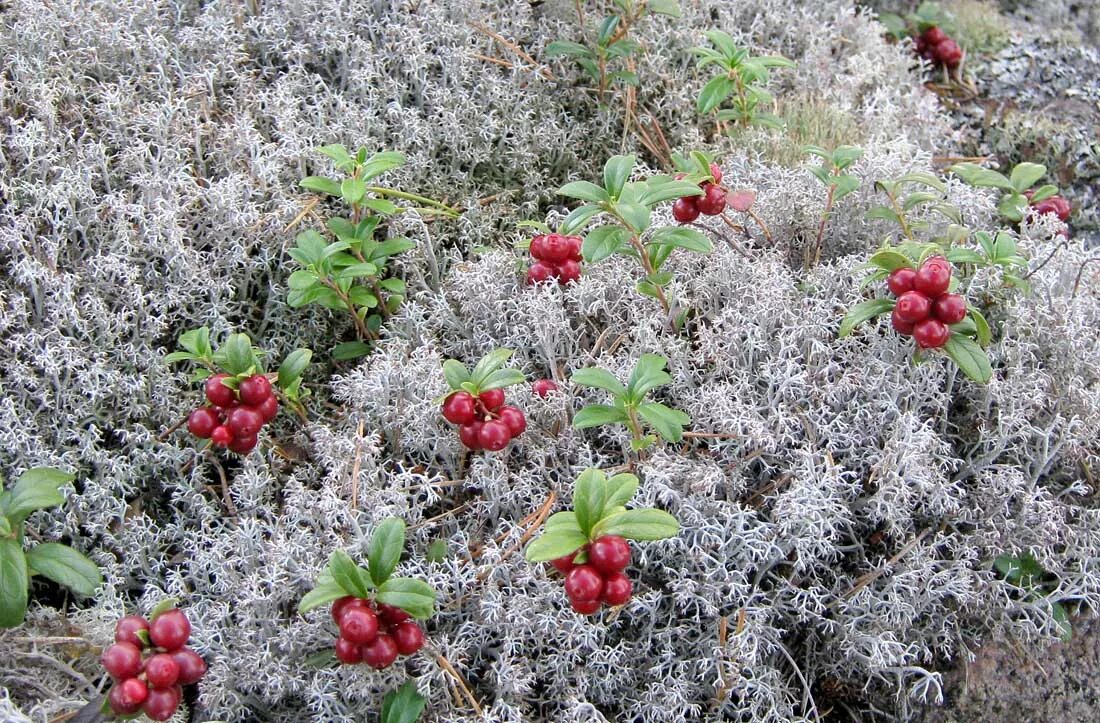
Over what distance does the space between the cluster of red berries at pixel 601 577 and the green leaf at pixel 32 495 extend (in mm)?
1025

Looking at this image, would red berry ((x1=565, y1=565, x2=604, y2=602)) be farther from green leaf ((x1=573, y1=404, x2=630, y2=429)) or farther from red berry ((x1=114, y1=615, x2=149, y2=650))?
red berry ((x1=114, y1=615, x2=149, y2=650))

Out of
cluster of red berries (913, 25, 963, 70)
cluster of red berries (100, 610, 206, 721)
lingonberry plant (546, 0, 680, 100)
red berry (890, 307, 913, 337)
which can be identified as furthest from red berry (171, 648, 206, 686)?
cluster of red berries (913, 25, 963, 70)

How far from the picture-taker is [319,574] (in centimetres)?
187

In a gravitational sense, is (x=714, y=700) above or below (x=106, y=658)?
below

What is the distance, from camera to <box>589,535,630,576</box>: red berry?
1695 mm

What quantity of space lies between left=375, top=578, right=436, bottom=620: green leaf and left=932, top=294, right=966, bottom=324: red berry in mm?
1211

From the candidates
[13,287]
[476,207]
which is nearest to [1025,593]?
[476,207]

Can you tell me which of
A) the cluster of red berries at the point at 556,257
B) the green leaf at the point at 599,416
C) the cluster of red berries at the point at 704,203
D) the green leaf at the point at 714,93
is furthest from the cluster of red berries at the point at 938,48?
the green leaf at the point at 599,416

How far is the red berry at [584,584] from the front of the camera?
66.0 inches

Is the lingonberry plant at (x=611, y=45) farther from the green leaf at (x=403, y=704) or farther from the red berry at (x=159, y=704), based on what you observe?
the red berry at (x=159, y=704)

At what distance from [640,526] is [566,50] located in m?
1.72

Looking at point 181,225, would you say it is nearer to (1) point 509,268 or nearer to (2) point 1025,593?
(1) point 509,268

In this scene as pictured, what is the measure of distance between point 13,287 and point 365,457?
39.6 inches

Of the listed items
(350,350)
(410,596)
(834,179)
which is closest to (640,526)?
(410,596)
